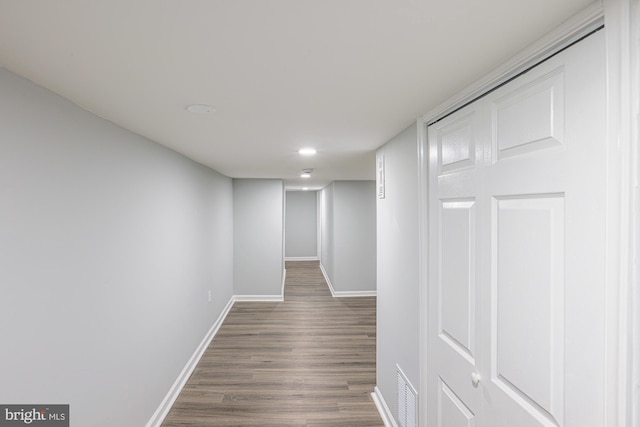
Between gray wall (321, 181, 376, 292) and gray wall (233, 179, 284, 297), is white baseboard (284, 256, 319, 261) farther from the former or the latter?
gray wall (233, 179, 284, 297)

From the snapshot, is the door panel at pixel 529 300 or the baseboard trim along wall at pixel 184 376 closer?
the door panel at pixel 529 300

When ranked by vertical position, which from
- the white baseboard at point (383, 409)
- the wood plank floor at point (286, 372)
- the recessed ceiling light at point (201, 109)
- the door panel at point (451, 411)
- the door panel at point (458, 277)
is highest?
the recessed ceiling light at point (201, 109)

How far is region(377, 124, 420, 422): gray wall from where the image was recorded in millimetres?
2018

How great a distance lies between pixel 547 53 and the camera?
97cm

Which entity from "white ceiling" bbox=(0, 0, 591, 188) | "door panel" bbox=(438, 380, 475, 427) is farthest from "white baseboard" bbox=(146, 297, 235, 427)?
"white ceiling" bbox=(0, 0, 591, 188)

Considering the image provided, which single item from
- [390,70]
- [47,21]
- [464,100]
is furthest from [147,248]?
[464,100]

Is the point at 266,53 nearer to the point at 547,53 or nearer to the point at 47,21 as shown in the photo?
the point at 47,21

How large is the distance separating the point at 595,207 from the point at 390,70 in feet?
2.50

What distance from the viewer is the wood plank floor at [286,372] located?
108 inches

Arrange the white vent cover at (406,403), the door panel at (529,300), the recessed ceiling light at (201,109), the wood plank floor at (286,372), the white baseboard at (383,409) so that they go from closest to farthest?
the door panel at (529,300) → the recessed ceiling light at (201,109) → the white vent cover at (406,403) → the white baseboard at (383,409) → the wood plank floor at (286,372)

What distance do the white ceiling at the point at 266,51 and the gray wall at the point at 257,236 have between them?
13.6ft

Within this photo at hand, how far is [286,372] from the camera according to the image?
3.49 m

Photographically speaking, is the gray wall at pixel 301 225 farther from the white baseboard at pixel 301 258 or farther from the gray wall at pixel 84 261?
the gray wall at pixel 84 261

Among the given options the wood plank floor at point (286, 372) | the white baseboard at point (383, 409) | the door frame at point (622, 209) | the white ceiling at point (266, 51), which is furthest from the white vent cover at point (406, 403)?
the white ceiling at point (266, 51)
